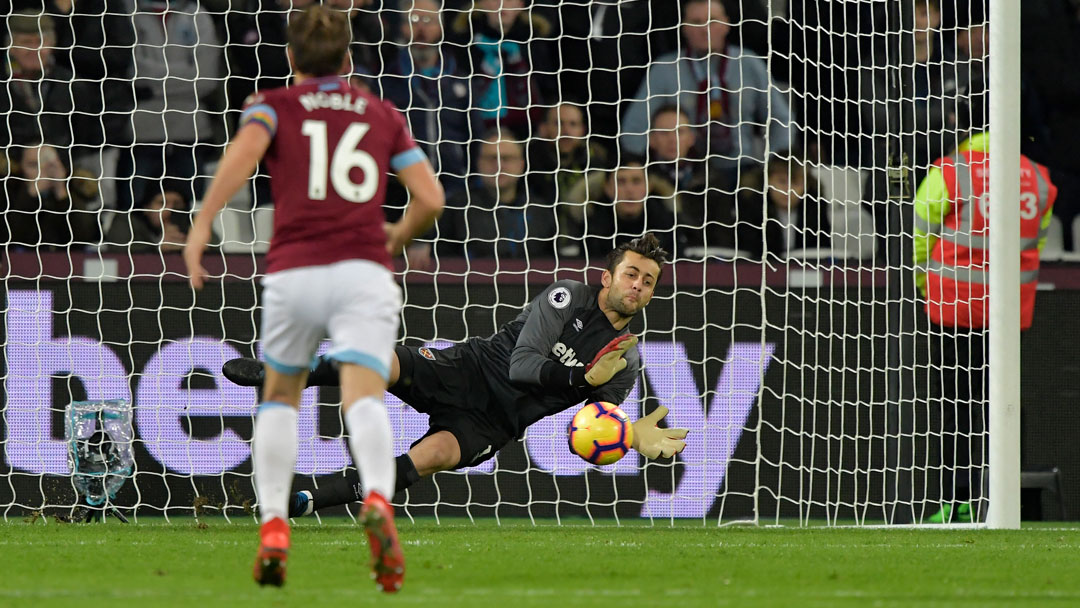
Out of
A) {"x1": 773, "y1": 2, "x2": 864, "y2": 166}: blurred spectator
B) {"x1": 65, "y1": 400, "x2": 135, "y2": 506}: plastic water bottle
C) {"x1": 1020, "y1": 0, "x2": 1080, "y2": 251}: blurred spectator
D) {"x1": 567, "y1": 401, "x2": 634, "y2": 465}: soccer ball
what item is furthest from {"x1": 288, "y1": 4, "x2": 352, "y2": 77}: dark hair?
{"x1": 1020, "y1": 0, "x2": 1080, "y2": 251}: blurred spectator

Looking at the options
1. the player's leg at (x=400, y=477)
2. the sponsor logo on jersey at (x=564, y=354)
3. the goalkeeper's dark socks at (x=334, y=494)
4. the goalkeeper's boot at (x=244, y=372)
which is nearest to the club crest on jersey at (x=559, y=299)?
the sponsor logo on jersey at (x=564, y=354)

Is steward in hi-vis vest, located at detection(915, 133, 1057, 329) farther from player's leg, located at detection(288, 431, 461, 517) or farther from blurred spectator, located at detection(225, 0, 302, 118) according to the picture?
blurred spectator, located at detection(225, 0, 302, 118)

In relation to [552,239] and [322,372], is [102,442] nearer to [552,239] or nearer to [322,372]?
[322,372]

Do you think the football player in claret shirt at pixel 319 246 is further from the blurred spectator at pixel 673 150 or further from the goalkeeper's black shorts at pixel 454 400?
the blurred spectator at pixel 673 150

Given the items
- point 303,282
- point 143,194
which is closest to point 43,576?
point 303,282

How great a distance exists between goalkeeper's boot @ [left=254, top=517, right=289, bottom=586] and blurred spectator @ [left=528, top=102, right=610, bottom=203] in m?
5.29

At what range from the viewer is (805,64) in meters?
8.59

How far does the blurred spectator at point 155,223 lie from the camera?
29.0ft

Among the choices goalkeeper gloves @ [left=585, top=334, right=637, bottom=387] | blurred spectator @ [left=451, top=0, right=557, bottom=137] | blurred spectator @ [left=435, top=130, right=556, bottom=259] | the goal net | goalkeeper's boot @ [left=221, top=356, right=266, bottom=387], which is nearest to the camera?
goalkeeper gloves @ [left=585, top=334, right=637, bottom=387]

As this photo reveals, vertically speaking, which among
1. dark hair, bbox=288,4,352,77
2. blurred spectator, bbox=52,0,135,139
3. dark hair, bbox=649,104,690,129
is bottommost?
dark hair, bbox=288,4,352,77

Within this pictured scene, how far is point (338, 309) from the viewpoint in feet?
13.9

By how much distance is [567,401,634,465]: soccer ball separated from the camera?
6723 mm

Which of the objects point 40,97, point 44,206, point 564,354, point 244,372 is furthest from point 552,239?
point 40,97

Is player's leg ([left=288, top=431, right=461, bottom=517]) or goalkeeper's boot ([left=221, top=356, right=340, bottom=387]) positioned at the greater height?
goalkeeper's boot ([left=221, top=356, right=340, bottom=387])
